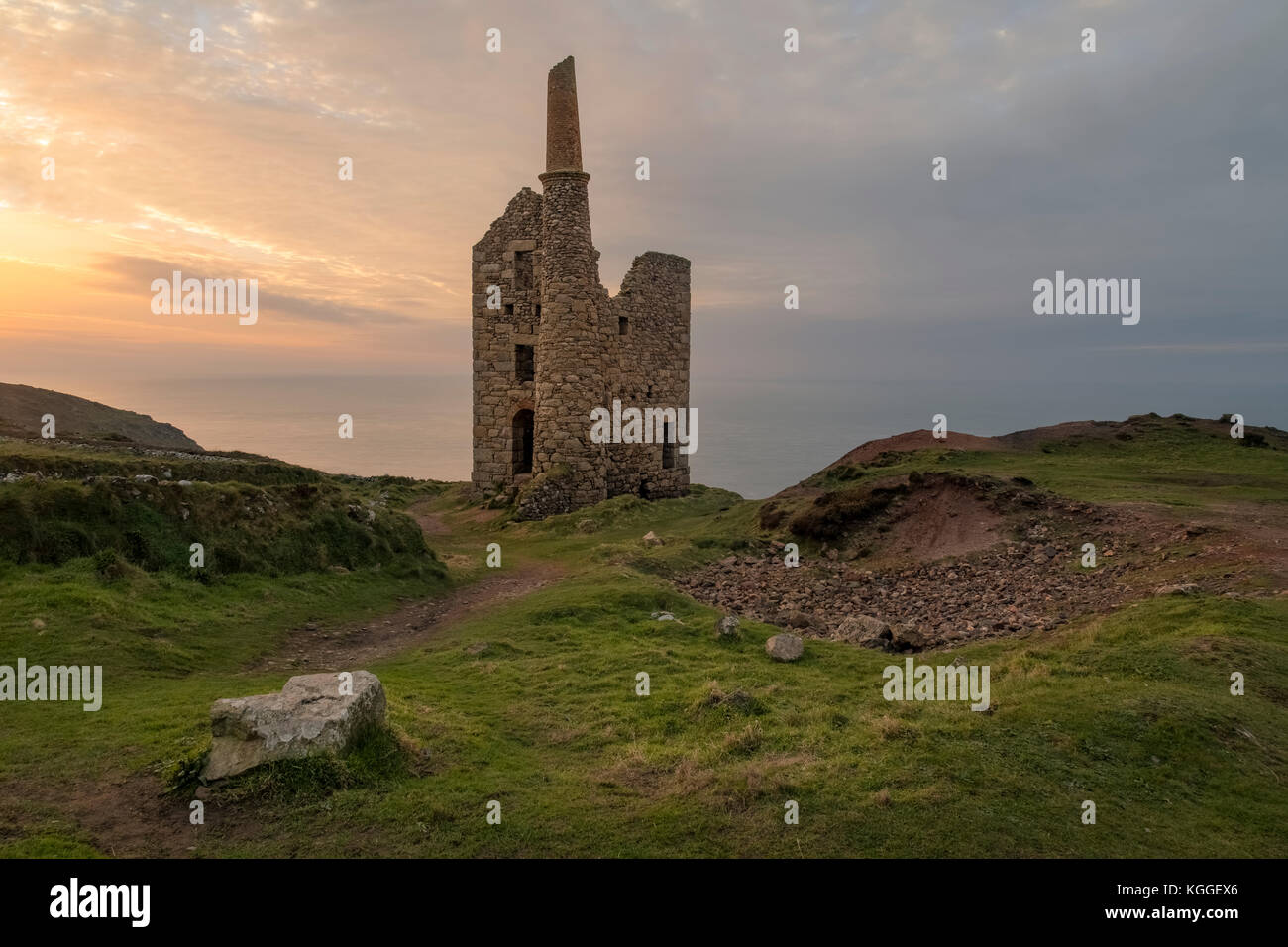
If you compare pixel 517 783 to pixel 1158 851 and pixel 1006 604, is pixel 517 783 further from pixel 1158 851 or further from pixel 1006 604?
pixel 1006 604

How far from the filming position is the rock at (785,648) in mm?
11945

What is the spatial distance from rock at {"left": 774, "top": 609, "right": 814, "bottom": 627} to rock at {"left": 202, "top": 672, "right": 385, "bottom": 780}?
8765mm

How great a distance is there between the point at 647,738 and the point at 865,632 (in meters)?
5.80

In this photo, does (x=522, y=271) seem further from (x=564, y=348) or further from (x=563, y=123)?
(x=563, y=123)

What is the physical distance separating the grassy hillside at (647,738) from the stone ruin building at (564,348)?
14.8 metres

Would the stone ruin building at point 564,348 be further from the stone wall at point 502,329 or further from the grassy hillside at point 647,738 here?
the grassy hillside at point 647,738

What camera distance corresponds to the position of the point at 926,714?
880cm

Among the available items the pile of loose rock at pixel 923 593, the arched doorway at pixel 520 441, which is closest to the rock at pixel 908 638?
the pile of loose rock at pixel 923 593

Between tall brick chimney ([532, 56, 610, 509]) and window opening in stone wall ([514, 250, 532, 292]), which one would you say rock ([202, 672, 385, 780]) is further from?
window opening in stone wall ([514, 250, 532, 292])
